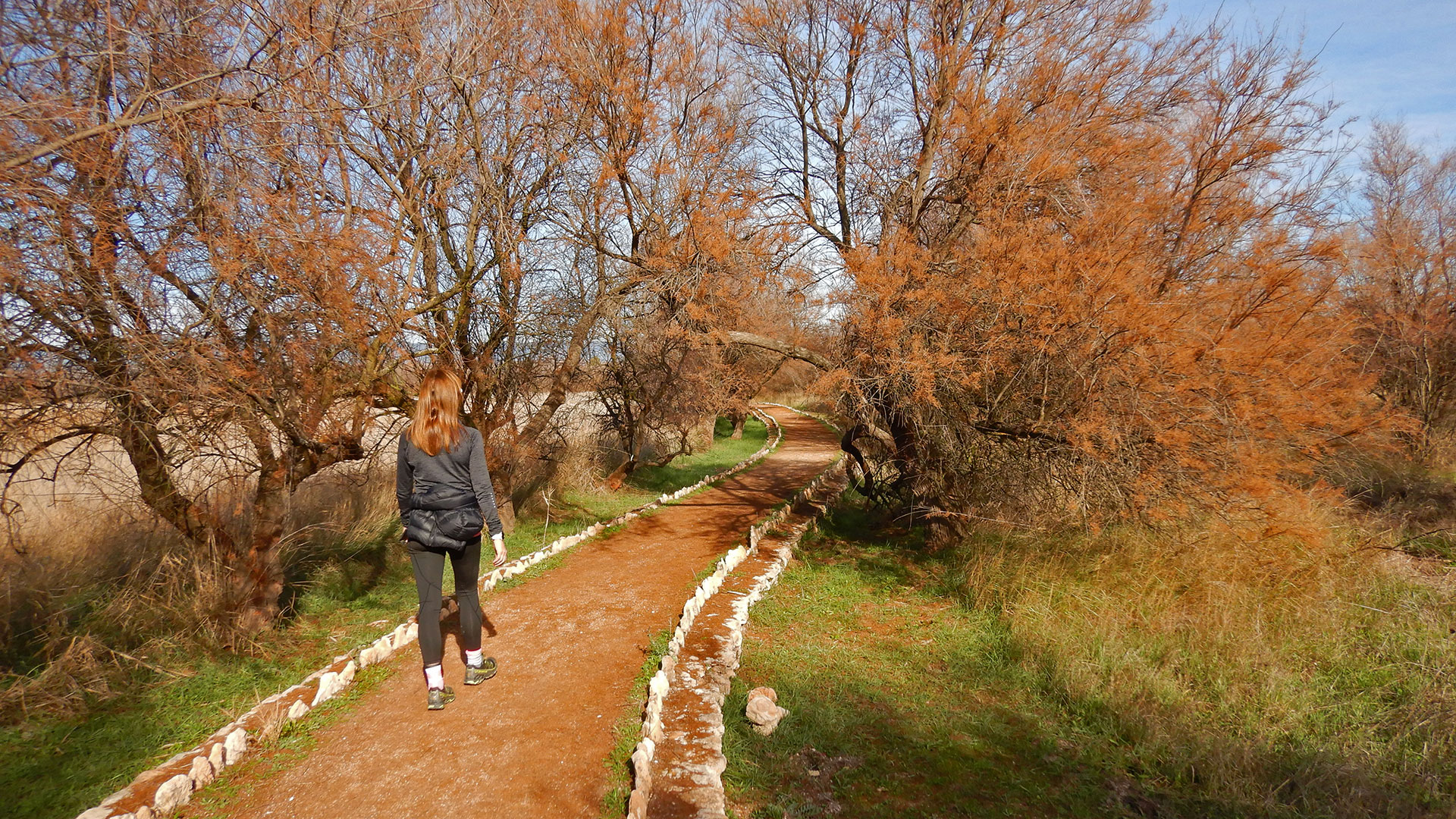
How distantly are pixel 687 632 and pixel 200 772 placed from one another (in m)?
3.20

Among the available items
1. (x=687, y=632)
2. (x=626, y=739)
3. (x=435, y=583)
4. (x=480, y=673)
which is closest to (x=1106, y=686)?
(x=687, y=632)

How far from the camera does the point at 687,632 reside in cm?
548

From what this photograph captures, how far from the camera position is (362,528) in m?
7.90

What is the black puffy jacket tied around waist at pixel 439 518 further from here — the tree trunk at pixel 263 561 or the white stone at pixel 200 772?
the tree trunk at pixel 263 561

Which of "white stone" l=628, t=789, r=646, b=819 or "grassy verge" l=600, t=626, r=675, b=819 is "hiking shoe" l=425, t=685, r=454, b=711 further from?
"white stone" l=628, t=789, r=646, b=819

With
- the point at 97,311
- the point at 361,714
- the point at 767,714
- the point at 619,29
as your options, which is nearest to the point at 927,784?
the point at 767,714

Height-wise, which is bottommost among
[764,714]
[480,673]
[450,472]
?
[764,714]

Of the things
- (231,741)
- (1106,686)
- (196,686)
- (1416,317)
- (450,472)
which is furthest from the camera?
(1416,317)

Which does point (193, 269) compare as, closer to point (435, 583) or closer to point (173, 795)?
point (435, 583)

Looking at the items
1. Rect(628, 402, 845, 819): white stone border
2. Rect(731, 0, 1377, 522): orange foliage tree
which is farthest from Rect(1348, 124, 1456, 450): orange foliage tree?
Rect(628, 402, 845, 819): white stone border

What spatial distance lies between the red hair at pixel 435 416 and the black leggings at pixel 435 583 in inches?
26.0

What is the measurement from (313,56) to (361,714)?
5.12 metres

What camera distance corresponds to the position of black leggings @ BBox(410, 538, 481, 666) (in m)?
4.08

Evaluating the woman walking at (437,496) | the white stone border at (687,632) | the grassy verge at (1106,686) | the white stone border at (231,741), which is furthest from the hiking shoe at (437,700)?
the grassy verge at (1106,686)
